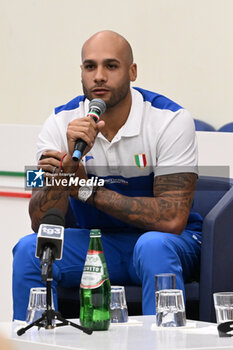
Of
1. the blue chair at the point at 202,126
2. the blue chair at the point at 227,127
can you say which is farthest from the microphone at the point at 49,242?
the blue chair at the point at 202,126

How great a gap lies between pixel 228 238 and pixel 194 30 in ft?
8.83

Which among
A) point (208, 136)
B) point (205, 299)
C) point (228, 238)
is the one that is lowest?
point (205, 299)

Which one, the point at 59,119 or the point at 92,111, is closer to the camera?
the point at 92,111

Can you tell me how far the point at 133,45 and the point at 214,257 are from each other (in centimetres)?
298

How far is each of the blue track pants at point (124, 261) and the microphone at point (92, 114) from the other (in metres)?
0.32

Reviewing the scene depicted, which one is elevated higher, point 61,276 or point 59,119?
point 59,119

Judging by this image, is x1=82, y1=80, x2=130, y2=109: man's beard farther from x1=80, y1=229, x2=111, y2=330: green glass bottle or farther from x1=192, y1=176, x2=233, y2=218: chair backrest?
x1=80, y1=229, x2=111, y2=330: green glass bottle

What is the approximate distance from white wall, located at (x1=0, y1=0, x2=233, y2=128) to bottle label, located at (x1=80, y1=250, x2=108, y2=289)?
321cm

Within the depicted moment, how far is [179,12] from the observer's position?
5.04 meters

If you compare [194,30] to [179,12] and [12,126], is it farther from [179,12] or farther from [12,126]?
[12,126]

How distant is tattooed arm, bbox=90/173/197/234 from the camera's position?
2494 mm

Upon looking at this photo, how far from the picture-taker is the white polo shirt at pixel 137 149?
2.57 m

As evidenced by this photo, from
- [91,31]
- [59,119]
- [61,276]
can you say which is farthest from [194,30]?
[61,276]

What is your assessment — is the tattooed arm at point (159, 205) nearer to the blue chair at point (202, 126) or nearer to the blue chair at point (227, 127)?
the blue chair at point (227, 127)
